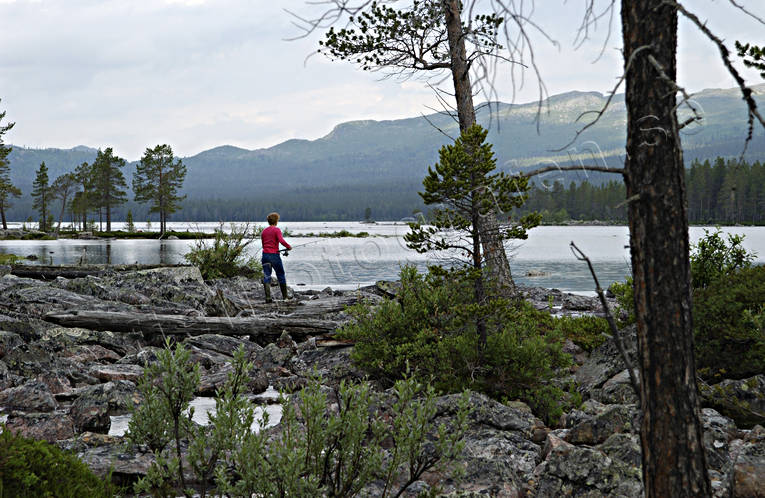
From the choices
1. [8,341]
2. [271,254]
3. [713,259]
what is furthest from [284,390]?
[271,254]

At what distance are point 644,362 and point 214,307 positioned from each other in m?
10.3

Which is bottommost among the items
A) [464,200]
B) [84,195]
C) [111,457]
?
[111,457]

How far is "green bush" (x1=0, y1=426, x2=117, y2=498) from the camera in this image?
8.71 feet

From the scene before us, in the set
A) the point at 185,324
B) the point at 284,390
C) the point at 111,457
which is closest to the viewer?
the point at 111,457

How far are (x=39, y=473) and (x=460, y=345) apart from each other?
4.31m

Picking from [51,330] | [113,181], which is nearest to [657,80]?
[51,330]

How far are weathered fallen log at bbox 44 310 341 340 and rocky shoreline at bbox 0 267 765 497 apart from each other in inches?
1.2

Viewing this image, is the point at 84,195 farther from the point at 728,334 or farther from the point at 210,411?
the point at 728,334

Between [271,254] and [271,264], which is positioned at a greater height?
[271,254]

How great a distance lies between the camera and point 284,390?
689 cm

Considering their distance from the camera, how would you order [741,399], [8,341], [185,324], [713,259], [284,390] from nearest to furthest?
[741,399]
[284,390]
[713,259]
[8,341]
[185,324]

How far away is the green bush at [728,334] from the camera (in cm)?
612

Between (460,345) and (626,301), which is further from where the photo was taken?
(626,301)

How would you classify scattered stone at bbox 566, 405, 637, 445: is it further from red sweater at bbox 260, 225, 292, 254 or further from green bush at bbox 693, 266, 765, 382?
red sweater at bbox 260, 225, 292, 254
